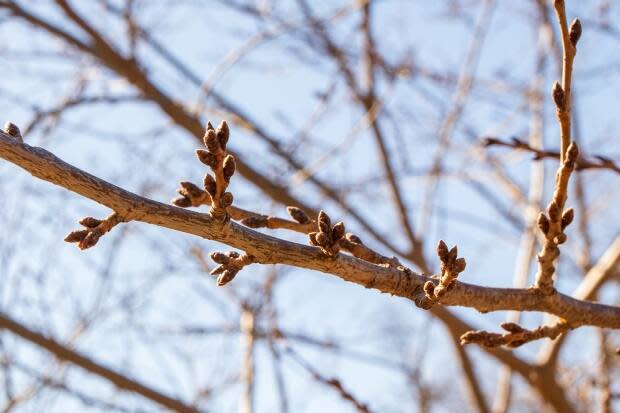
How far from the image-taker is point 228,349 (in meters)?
5.30

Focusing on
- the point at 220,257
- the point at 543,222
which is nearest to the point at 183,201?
the point at 220,257

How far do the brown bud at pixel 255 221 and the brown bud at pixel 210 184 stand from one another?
314 millimetres

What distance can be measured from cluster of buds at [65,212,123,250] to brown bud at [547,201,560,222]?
2.68ft

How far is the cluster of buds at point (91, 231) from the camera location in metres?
1.15

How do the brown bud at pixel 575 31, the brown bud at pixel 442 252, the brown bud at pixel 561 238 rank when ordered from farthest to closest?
the brown bud at pixel 561 238 < the brown bud at pixel 575 31 < the brown bud at pixel 442 252

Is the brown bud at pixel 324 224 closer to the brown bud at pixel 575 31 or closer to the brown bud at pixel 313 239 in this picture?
the brown bud at pixel 313 239

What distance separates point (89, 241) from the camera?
3.81 feet

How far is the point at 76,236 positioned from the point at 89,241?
4 centimetres

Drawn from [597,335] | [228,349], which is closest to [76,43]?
[228,349]

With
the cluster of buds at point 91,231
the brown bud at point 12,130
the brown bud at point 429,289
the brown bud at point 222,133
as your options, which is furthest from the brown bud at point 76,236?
the brown bud at point 429,289

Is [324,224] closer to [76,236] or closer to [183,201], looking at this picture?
[183,201]

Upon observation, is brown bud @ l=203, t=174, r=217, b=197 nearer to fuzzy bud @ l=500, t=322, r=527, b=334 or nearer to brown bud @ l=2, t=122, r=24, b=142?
brown bud @ l=2, t=122, r=24, b=142

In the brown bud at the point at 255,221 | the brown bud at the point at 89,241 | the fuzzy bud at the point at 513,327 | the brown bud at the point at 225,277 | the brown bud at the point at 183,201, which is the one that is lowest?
the brown bud at the point at 89,241

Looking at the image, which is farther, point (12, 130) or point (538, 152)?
point (538, 152)
